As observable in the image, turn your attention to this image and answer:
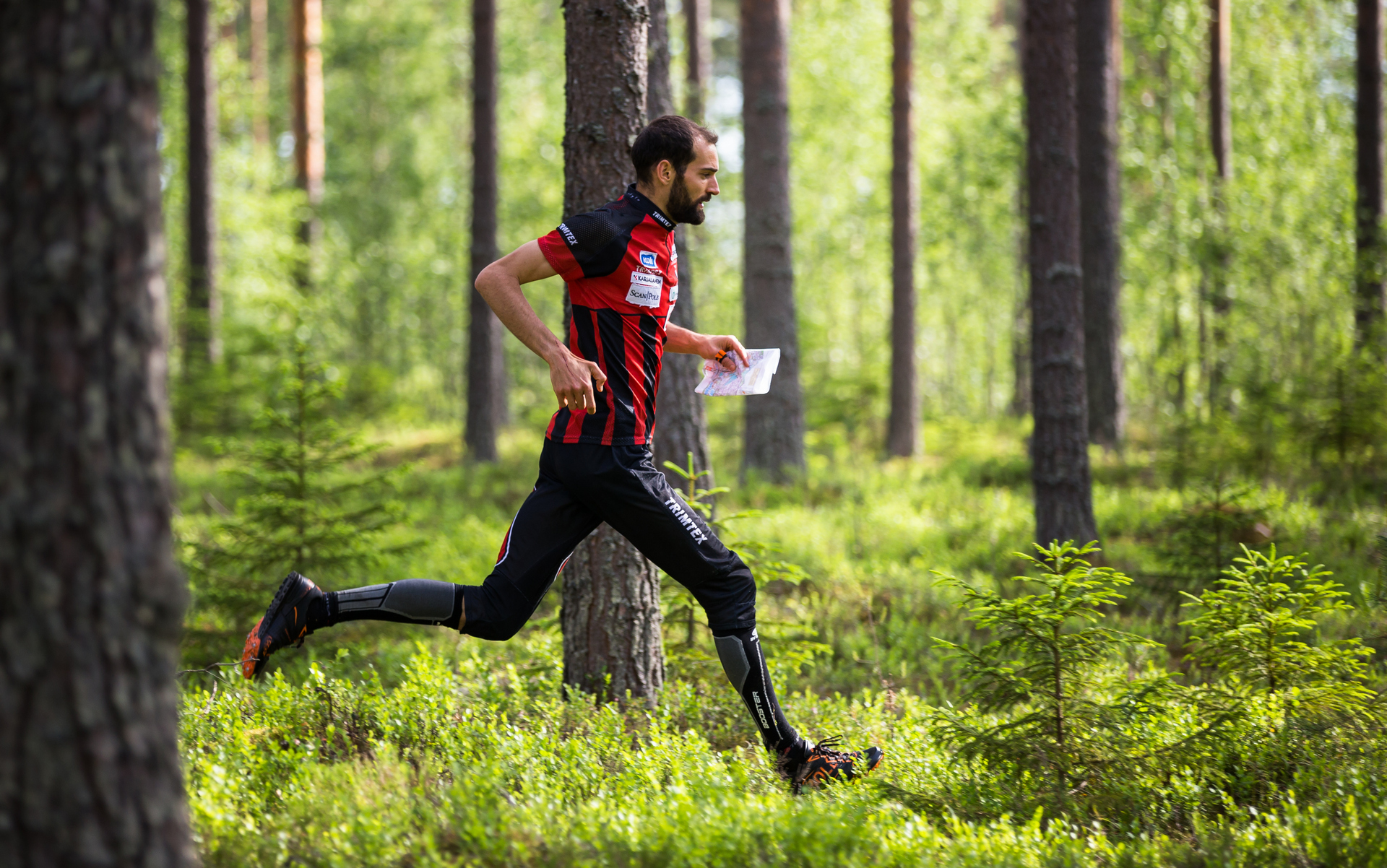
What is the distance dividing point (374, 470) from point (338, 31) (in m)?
20.4

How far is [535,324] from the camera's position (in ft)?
12.5

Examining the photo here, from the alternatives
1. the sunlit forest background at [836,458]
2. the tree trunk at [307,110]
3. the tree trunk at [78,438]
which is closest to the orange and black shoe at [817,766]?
the sunlit forest background at [836,458]

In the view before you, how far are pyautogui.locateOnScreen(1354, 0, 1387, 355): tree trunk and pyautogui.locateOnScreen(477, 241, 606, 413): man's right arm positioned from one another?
12955mm

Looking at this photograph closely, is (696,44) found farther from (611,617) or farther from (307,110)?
(611,617)

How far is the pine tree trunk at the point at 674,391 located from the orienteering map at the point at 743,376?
2.00m

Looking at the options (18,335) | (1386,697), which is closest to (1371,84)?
(1386,697)

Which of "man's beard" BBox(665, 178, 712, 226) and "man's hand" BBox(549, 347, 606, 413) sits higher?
"man's beard" BBox(665, 178, 712, 226)

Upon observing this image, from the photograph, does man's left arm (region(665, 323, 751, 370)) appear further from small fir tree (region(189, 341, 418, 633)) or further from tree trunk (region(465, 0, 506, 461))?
tree trunk (region(465, 0, 506, 461))

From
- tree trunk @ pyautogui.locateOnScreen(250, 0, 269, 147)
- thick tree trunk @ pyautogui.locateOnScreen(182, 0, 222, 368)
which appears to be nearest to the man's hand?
thick tree trunk @ pyautogui.locateOnScreen(182, 0, 222, 368)

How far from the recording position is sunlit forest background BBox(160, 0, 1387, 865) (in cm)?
358

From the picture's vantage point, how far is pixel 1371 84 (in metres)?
13.5

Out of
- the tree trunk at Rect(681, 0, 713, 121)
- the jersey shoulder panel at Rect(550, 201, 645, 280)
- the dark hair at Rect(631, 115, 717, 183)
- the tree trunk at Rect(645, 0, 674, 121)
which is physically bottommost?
the jersey shoulder panel at Rect(550, 201, 645, 280)

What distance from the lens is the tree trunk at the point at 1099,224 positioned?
1284cm

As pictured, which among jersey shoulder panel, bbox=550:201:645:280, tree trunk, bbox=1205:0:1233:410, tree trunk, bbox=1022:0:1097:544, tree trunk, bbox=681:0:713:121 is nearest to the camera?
jersey shoulder panel, bbox=550:201:645:280
